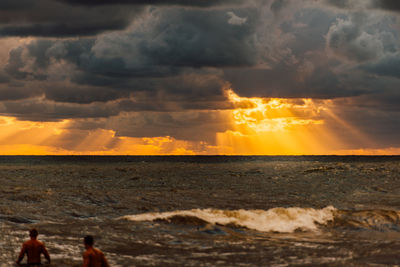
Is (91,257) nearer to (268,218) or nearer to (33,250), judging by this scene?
(33,250)

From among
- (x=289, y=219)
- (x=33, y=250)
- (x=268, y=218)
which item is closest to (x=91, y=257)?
(x=33, y=250)

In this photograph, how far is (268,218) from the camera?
2833 centimetres

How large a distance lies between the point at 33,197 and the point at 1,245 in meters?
21.5

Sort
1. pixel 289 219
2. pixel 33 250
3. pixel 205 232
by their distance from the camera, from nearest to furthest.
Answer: pixel 33 250
pixel 205 232
pixel 289 219

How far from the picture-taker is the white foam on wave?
26.3m

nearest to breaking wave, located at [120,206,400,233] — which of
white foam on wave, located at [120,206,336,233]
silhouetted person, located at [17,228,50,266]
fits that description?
white foam on wave, located at [120,206,336,233]

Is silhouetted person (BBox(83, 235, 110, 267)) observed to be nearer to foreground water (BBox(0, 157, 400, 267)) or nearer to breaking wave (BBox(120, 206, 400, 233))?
foreground water (BBox(0, 157, 400, 267))

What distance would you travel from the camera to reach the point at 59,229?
25406mm

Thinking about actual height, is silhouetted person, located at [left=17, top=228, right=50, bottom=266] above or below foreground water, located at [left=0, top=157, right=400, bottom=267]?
above

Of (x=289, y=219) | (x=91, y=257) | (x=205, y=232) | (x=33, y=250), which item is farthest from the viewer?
(x=289, y=219)

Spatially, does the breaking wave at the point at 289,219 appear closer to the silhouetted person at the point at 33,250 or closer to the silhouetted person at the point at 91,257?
the silhouetted person at the point at 33,250

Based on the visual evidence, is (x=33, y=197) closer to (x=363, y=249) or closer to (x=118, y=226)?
(x=118, y=226)

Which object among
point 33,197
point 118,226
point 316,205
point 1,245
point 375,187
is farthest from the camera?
point 375,187

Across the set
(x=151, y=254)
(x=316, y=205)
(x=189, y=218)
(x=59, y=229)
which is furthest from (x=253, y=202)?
(x=151, y=254)
